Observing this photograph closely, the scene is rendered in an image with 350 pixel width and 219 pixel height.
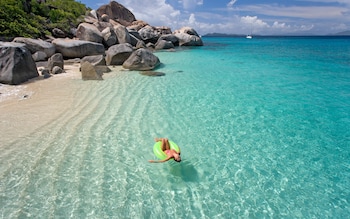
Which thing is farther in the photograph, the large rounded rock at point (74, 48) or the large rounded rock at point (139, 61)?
the large rounded rock at point (74, 48)

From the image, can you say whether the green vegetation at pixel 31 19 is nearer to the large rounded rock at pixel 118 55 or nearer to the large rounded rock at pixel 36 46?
the large rounded rock at pixel 36 46

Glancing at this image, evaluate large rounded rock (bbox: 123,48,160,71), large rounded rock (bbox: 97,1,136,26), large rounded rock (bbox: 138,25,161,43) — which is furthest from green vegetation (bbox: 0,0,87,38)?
large rounded rock (bbox: 97,1,136,26)

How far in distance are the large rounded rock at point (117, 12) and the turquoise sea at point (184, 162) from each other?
134ft

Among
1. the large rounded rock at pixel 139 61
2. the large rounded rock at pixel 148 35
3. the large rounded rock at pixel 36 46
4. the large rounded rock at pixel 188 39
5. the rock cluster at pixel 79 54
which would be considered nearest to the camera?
Result: the rock cluster at pixel 79 54

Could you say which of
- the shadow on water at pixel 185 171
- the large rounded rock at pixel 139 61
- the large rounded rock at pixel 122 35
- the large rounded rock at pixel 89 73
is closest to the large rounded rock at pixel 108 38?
the large rounded rock at pixel 122 35

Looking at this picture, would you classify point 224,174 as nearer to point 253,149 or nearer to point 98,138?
point 253,149

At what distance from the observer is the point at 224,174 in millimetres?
4797

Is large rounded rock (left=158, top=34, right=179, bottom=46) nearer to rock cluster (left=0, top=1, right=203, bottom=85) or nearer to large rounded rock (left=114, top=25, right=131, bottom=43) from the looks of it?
rock cluster (left=0, top=1, right=203, bottom=85)

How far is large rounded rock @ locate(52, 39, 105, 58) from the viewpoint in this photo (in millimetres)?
17125

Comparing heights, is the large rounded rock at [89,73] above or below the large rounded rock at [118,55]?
below

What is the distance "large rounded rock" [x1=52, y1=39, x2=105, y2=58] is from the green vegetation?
3438mm

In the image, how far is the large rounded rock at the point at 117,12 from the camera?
44.9 metres

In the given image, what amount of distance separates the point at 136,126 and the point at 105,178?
96.6 inches

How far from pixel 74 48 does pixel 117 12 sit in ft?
106
